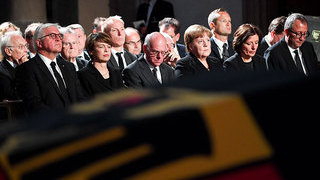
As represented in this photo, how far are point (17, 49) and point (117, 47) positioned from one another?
3.26ft

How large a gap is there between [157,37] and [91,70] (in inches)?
31.3

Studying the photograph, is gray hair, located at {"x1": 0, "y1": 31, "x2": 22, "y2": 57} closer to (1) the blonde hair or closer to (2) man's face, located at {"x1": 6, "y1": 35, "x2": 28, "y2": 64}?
(2) man's face, located at {"x1": 6, "y1": 35, "x2": 28, "y2": 64}

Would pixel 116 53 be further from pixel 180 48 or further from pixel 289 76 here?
pixel 289 76

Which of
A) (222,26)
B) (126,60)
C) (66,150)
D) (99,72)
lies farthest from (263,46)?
(66,150)

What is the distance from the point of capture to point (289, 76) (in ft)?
2.15

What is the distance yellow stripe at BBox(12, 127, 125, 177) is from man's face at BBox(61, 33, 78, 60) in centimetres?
588

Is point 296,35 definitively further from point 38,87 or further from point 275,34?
point 38,87

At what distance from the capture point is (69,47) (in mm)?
6516

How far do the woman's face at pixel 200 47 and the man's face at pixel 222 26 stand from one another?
107 centimetres

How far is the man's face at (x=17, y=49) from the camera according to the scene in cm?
658

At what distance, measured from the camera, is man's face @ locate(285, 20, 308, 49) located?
21.0 ft

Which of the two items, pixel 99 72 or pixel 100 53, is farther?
pixel 100 53

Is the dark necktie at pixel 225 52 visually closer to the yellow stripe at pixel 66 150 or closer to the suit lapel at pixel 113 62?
the suit lapel at pixel 113 62

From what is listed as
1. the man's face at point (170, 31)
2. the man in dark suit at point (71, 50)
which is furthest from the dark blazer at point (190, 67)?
the man's face at point (170, 31)
